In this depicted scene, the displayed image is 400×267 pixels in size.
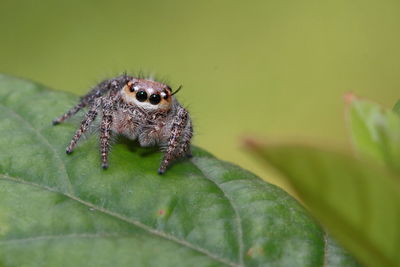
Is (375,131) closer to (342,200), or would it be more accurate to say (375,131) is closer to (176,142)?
(342,200)

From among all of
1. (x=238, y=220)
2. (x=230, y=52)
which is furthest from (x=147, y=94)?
(x=230, y=52)

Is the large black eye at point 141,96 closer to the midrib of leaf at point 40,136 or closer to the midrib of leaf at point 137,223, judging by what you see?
the midrib of leaf at point 40,136

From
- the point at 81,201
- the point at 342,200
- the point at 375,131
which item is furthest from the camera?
the point at 81,201

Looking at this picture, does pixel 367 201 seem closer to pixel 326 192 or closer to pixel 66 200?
pixel 326 192

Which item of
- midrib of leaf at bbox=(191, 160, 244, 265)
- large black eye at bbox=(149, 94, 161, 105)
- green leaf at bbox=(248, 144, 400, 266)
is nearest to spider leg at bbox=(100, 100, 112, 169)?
large black eye at bbox=(149, 94, 161, 105)

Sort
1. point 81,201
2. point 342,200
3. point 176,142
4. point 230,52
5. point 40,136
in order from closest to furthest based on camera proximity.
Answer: point 342,200, point 81,201, point 40,136, point 176,142, point 230,52

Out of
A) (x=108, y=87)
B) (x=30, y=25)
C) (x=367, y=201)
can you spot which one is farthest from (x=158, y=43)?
(x=367, y=201)

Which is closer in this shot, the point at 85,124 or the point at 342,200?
the point at 342,200
